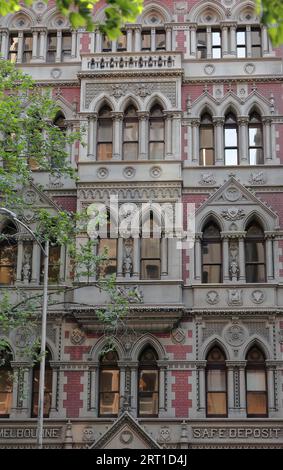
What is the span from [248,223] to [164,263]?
3139 mm

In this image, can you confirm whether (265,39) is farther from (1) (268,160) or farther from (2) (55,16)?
(2) (55,16)

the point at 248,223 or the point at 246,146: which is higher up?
the point at 246,146

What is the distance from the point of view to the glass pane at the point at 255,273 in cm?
2519

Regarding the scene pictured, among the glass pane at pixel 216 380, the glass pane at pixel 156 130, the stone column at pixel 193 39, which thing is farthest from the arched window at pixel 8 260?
the stone column at pixel 193 39

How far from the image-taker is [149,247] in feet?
83.5

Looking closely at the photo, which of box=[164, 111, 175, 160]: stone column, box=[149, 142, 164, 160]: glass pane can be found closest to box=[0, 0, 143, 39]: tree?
box=[164, 111, 175, 160]: stone column

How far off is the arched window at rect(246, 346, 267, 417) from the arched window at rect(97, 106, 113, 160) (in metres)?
8.23

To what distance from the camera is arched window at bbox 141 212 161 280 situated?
25.2m

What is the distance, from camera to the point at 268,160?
85.6ft

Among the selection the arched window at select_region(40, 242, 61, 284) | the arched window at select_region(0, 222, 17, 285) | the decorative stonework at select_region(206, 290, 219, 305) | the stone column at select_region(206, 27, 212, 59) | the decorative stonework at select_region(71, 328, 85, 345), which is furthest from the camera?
the stone column at select_region(206, 27, 212, 59)

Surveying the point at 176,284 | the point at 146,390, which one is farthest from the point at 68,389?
the point at 176,284

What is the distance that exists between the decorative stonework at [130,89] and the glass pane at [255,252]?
213 inches

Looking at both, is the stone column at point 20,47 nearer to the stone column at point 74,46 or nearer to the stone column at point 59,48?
the stone column at point 59,48

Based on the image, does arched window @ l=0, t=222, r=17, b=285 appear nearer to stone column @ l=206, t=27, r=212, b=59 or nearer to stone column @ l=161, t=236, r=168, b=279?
stone column @ l=161, t=236, r=168, b=279
